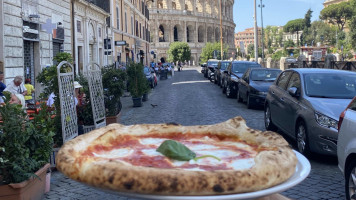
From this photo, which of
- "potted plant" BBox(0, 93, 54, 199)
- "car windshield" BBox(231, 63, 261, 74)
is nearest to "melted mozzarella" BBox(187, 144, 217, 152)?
"potted plant" BBox(0, 93, 54, 199)

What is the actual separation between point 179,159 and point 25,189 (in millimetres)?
3637

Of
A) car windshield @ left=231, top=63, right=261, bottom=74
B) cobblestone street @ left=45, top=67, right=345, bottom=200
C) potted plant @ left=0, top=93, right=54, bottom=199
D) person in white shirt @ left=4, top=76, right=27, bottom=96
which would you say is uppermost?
car windshield @ left=231, top=63, right=261, bottom=74

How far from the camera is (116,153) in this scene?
200 cm

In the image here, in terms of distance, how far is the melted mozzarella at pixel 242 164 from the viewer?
1711 millimetres

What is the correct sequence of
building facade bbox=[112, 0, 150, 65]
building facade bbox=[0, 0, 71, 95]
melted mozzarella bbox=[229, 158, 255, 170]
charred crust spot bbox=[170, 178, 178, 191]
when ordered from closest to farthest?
charred crust spot bbox=[170, 178, 178, 191]
melted mozzarella bbox=[229, 158, 255, 170]
building facade bbox=[0, 0, 71, 95]
building facade bbox=[112, 0, 150, 65]

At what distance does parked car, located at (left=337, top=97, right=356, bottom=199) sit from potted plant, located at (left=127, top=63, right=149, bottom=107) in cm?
1209

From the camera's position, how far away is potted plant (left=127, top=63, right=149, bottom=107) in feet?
54.5

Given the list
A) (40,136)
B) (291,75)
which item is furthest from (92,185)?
(291,75)

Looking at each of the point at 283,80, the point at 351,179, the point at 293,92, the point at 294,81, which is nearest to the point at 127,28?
the point at 283,80

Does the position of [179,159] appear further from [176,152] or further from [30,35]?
[30,35]

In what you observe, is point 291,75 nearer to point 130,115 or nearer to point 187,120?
point 187,120

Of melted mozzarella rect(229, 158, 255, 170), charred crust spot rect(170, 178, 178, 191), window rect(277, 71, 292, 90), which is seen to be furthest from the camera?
window rect(277, 71, 292, 90)

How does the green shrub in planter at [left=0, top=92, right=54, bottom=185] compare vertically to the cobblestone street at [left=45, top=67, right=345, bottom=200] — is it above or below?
above

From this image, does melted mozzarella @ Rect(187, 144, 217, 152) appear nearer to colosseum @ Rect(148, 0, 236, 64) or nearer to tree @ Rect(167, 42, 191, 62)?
tree @ Rect(167, 42, 191, 62)
